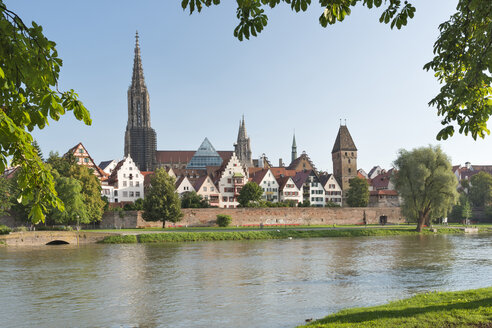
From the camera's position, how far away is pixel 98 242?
5162 cm

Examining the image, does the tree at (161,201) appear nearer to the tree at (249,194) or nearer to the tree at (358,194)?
the tree at (249,194)

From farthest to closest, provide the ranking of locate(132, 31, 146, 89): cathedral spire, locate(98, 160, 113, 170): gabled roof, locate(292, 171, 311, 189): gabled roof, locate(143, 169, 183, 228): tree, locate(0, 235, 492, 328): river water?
1. locate(132, 31, 146, 89): cathedral spire
2. locate(98, 160, 113, 170): gabled roof
3. locate(292, 171, 311, 189): gabled roof
4. locate(143, 169, 183, 228): tree
5. locate(0, 235, 492, 328): river water

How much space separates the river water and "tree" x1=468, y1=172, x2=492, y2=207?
208 feet

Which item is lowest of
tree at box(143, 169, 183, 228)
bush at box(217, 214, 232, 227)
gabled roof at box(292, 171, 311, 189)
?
bush at box(217, 214, 232, 227)

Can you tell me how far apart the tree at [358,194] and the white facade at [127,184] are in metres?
40.4

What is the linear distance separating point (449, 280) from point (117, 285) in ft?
54.0

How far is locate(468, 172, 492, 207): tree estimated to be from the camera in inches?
3809

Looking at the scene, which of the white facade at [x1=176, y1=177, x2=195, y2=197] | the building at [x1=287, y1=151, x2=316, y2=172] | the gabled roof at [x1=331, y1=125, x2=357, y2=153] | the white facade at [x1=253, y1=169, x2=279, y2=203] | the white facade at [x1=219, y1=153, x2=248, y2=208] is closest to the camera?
the white facade at [x1=176, y1=177, x2=195, y2=197]

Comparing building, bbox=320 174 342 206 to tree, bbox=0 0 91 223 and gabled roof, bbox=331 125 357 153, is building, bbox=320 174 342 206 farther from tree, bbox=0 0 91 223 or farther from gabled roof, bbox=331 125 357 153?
tree, bbox=0 0 91 223

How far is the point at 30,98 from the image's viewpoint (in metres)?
6.04

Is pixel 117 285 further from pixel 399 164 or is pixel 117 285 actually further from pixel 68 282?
pixel 399 164

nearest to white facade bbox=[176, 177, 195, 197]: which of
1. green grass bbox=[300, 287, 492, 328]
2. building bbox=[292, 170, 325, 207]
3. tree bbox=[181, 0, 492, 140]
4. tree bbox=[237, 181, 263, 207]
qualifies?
tree bbox=[237, 181, 263, 207]

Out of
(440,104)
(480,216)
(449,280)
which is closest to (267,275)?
(449,280)

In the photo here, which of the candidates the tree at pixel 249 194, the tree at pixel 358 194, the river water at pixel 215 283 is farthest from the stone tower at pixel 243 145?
the river water at pixel 215 283
